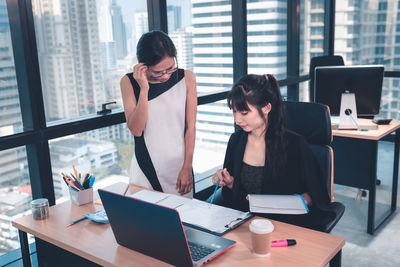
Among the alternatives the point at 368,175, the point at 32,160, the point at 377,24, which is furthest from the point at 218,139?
the point at 377,24

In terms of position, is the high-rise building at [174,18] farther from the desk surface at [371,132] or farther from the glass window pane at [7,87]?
the desk surface at [371,132]

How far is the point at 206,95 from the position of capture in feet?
10.6

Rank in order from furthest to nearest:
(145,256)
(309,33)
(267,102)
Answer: (309,33) < (267,102) < (145,256)

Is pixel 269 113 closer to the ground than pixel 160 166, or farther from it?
farther from it

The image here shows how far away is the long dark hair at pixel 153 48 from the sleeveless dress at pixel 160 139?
178mm

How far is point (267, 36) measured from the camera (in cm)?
428

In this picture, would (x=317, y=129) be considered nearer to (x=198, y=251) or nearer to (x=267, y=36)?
(x=198, y=251)

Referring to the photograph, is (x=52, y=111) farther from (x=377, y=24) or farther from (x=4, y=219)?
(x=377, y=24)

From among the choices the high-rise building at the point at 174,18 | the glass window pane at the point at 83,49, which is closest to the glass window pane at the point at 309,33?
the high-rise building at the point at 174,18

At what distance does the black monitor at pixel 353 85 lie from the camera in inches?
120

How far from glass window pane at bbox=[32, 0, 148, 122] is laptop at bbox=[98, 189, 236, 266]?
114cm

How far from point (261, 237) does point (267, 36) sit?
3.25 meters

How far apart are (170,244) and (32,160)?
4.09 feet

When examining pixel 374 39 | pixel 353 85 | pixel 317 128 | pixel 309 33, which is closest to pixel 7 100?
pixel 317 128
